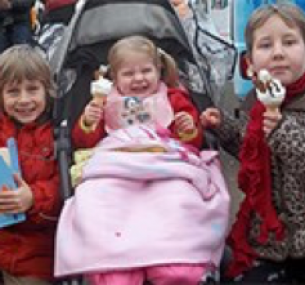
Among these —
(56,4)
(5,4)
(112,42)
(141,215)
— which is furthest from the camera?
(5,4)

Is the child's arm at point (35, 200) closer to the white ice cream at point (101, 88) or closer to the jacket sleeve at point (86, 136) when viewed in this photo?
the jacket sleeve at point (86, 136)

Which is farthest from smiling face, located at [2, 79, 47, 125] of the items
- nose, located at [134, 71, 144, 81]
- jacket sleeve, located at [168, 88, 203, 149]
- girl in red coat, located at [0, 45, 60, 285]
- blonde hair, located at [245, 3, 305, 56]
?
blonde hair, located at [245, 3, 305, 56]

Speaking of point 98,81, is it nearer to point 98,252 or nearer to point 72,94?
point 72,94

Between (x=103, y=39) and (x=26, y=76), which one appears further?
(x=103, y=39)

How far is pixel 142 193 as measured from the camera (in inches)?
158

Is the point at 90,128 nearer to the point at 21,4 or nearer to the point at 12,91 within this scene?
the point at 12,91

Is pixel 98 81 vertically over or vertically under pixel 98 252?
Result: over

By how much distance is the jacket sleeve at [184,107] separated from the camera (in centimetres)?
452

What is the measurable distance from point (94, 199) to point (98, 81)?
701 mm

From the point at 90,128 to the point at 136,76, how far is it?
314 mm

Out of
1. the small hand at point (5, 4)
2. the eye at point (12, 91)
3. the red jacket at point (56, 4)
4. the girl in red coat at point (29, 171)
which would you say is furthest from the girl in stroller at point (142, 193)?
the small hand at point (5, 4)

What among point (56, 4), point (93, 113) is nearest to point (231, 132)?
point (93, 113)

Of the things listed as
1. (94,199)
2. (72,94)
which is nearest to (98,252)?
(94,199)

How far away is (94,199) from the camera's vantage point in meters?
3.96
